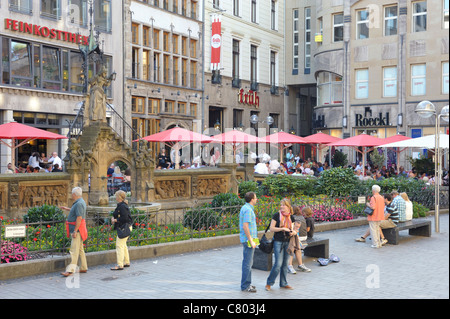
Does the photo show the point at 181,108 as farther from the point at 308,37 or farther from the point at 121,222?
the point at 121,222

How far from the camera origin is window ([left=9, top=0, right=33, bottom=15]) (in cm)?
2925

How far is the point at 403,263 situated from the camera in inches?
496

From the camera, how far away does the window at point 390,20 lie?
4034 cm

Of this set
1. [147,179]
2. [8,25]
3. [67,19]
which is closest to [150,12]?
[67,19]

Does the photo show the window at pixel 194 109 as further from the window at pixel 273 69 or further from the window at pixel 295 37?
the window at pixel 295 37

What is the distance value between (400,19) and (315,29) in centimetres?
974

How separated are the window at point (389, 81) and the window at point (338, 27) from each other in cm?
431

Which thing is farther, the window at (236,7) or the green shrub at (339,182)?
the window at (236,7)

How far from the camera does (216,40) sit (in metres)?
42.1

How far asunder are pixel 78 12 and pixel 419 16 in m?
21.1

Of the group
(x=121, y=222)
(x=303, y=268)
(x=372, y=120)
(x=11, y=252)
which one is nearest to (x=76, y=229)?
(x=121, y=222)

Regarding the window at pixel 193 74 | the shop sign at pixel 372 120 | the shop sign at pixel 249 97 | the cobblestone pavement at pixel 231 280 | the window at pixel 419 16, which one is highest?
the window at pixel 419 16

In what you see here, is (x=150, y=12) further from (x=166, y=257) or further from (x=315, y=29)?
(x=166, y=257)

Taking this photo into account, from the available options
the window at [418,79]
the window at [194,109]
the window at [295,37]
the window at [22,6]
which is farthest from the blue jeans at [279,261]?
the window at [295,37]
